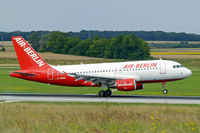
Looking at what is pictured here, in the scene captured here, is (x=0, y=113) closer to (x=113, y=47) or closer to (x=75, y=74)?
(x=75, y=74)

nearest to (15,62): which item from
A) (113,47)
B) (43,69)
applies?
(113,47)

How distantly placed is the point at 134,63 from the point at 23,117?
20.6m

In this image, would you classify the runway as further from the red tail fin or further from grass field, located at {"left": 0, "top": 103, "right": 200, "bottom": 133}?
grass field, located at {"left": 0, "top": 103, "right": 200, "bottom": 133}

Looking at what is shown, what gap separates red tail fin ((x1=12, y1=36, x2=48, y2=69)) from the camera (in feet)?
138

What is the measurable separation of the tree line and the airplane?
98271mm

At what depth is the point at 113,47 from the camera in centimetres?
14988

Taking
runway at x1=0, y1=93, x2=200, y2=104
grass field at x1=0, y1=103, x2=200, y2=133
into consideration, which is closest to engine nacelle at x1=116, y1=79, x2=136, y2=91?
runway at x1=0, y1=93, x2=200, y2=104

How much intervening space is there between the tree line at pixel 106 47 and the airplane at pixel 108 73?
98.3 meters

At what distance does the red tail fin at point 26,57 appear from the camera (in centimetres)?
4203

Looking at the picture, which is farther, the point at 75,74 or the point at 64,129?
the point at 75,74

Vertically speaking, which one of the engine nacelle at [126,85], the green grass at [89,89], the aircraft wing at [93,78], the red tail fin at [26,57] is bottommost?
the green grass at [89,89]

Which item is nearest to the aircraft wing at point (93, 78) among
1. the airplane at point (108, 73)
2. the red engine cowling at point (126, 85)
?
the airplane at point (108, 73)

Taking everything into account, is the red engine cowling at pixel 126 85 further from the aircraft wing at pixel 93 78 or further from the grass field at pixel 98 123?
the grass field at pixel 98 123

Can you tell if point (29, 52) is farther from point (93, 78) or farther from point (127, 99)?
point (127, 99)
